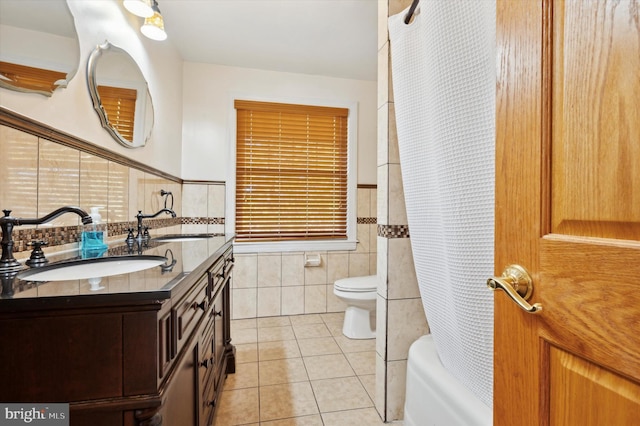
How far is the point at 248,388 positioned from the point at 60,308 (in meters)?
1.45

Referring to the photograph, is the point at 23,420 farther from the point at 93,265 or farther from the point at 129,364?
the point at 93,265

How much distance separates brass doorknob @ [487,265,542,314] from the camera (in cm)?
52

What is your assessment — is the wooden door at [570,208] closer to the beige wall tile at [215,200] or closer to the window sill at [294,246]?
the window sill at [294,246]

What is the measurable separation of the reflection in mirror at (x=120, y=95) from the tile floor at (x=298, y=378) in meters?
1.55

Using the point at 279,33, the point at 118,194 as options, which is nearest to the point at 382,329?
the point at 118,194

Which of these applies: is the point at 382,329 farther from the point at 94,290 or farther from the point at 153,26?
A: the point at 153,26

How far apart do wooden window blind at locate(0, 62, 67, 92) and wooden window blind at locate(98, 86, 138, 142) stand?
30 cm

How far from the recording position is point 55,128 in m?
1.07

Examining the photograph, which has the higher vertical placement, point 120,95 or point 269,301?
point 120,95

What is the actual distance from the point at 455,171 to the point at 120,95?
5.52 ft

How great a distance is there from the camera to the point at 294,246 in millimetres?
2848

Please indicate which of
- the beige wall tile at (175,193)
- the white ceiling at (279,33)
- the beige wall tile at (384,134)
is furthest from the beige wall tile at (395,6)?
the beige wall tile at (175,193)

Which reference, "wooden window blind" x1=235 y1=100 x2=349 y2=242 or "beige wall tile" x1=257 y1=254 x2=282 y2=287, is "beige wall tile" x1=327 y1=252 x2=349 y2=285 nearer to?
"wooden window blind" x1=235 y1=100 x2=349 y2=242

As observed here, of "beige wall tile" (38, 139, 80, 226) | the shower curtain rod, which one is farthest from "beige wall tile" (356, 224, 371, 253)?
"beige wall tile" (38, 139, 80, 226)
